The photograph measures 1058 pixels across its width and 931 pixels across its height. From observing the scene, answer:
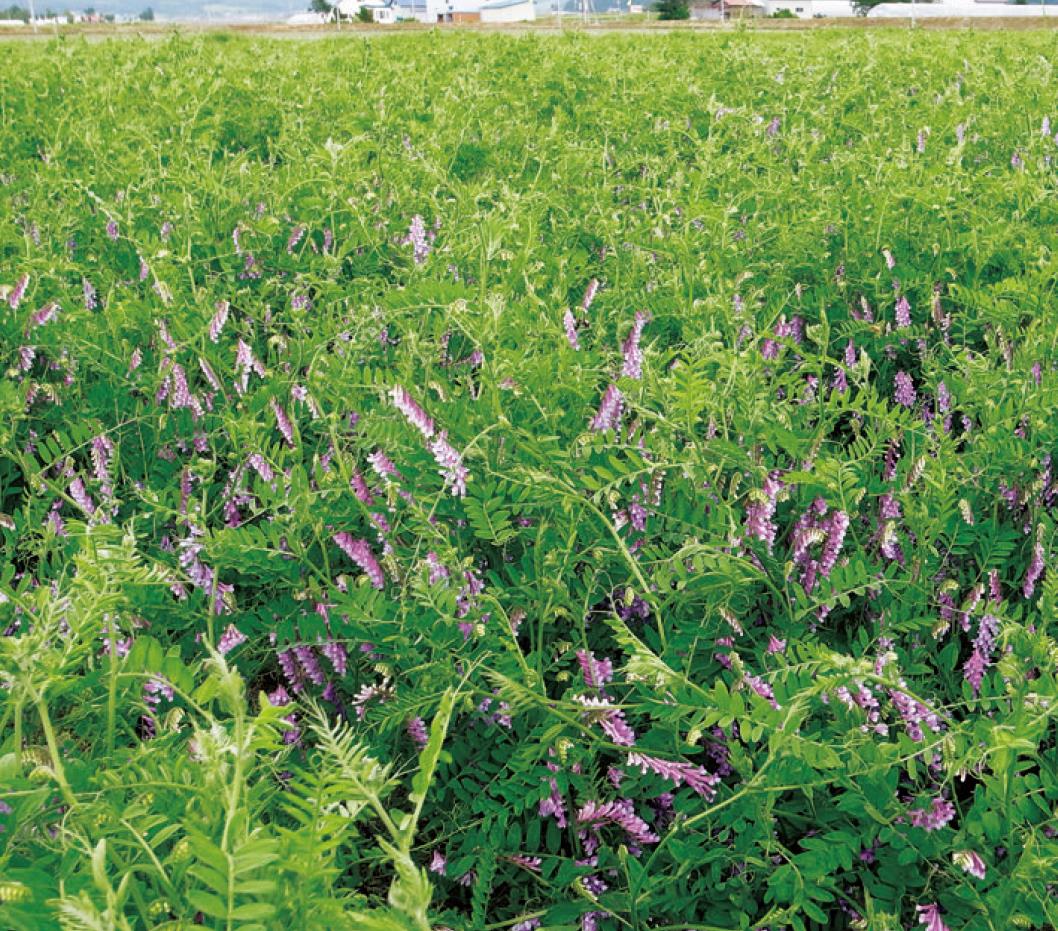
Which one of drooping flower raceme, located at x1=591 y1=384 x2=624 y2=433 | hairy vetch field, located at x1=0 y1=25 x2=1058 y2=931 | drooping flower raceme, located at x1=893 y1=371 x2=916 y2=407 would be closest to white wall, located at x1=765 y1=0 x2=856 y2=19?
hairy vetch field, located at x1=0 y1=25 x2=1058 y2=931

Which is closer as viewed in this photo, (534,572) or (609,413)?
(534,572)

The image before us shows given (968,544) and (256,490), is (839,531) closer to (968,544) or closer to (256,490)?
(968,544)

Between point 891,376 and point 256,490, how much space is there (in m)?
2.02

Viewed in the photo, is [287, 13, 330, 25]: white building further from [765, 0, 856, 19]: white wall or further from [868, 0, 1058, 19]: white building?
[765, 0, 856, 19]: white wall

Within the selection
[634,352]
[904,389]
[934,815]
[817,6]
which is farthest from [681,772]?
[817,6]

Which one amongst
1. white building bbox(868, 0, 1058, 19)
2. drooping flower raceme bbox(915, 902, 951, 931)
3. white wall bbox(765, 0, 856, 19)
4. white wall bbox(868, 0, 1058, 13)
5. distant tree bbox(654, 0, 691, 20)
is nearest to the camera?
drooping flower raceme bbox(915, 902, 951, 931)

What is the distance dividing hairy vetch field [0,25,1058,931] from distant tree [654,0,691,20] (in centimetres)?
6250

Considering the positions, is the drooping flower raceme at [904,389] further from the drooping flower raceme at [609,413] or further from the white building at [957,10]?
the white building at [957,10]

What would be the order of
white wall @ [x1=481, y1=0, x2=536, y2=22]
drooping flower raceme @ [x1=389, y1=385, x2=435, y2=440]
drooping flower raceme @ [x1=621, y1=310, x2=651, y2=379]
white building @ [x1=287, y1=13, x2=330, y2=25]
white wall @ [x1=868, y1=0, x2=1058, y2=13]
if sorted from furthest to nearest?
white wall @ [x1=481, y1=0, x2=536, y2=22], white wall @ [x1=868, y1=0, x2=1058, y2=13], white building @ [x1=287, y1=13, x2=330, y2=25], drooping flower raceme @ [x1=621, y1=310, x2=651, y2=379], drooping flower raceme @ [x1=389, y1=385, x2=435, y2=440]

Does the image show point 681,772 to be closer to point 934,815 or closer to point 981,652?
point 934,815

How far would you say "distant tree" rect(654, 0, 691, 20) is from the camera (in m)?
62.7

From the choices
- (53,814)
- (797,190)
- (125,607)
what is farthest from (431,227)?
(53,814)

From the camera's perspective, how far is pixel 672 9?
6731cm

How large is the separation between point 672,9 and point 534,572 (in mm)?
71762
